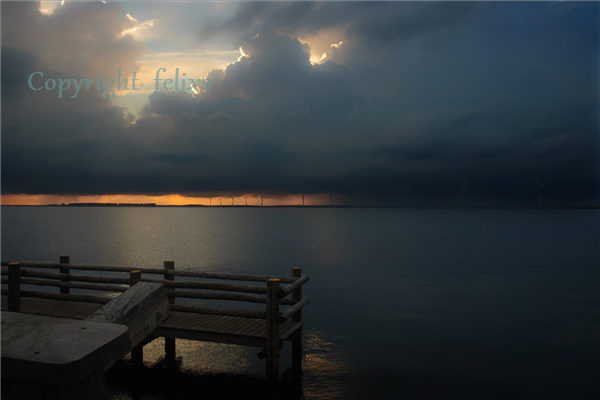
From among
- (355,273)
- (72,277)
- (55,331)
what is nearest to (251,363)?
(72,277)

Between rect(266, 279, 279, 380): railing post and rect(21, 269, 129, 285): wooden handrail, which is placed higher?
rect(21, 269, 129, 285): wooden handrail

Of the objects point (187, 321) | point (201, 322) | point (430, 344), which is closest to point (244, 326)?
point (201, 322)

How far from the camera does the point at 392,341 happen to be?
50.1 feet

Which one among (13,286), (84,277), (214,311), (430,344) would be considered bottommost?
(430,344)

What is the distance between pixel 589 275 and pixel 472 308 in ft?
64.8

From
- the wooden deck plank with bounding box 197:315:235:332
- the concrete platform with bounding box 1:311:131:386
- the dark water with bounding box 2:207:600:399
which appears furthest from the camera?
the dark water with bounding box 2:207:600:399

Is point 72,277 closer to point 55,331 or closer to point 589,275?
point 55,331

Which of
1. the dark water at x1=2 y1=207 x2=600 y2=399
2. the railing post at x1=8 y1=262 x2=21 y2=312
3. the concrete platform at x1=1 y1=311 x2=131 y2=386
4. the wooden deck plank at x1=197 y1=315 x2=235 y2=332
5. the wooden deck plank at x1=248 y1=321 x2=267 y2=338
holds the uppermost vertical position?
the concrete platform at x1=1 y1=311 x2=131 y2=386

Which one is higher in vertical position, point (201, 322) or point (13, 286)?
point (13, 286)

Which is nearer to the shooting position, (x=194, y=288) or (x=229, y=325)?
(x=229, y=325)

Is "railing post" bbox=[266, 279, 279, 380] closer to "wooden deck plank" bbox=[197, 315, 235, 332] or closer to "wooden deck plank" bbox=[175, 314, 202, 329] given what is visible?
"wooden deck plank" bbox=[197, 315, 235, 332]

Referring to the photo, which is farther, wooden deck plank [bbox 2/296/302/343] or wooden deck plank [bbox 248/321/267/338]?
wooden deck plank [bbox 2/296/302/343]

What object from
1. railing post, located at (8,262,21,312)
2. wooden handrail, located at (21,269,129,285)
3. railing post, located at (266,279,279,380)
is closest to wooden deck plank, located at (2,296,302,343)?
railing post, located at (266,279,279,380)

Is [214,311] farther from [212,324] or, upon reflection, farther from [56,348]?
[56,348]
